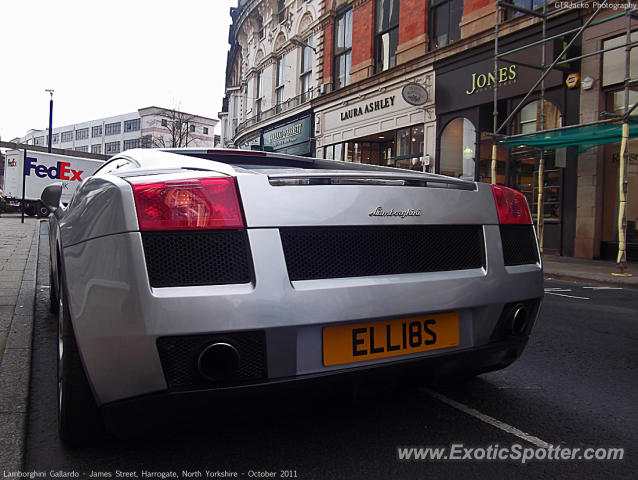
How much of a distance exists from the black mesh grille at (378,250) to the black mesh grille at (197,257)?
16 cm

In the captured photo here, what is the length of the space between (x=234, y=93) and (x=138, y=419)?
130ft

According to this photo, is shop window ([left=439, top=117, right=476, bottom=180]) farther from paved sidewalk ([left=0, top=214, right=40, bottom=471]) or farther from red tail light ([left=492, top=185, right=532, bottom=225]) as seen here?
red tail light ([left=492, top=185, right=532, bottom=225])

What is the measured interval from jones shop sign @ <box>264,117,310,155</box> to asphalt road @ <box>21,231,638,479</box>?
21118mm

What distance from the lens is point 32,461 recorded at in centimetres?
200

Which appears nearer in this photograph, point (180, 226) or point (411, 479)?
point (180, 226)

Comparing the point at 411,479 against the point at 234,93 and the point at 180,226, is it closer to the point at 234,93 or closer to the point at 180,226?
the point at 180,226

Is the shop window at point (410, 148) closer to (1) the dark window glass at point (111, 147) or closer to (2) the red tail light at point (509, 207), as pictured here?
(2) the red tail light at point (509, 207)

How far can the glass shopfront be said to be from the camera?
17.9m

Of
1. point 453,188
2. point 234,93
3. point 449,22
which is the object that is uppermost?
point 234,93

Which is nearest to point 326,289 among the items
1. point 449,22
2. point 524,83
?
point 524,83

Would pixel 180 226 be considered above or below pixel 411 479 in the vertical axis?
above

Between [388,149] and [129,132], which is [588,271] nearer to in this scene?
[388,149]

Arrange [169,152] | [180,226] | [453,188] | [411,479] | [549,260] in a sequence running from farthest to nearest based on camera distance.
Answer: [549,260], [169,152], [453,188], [411,479], [180,226]

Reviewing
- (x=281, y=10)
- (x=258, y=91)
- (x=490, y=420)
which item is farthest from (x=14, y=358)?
(x=258, y=91)
